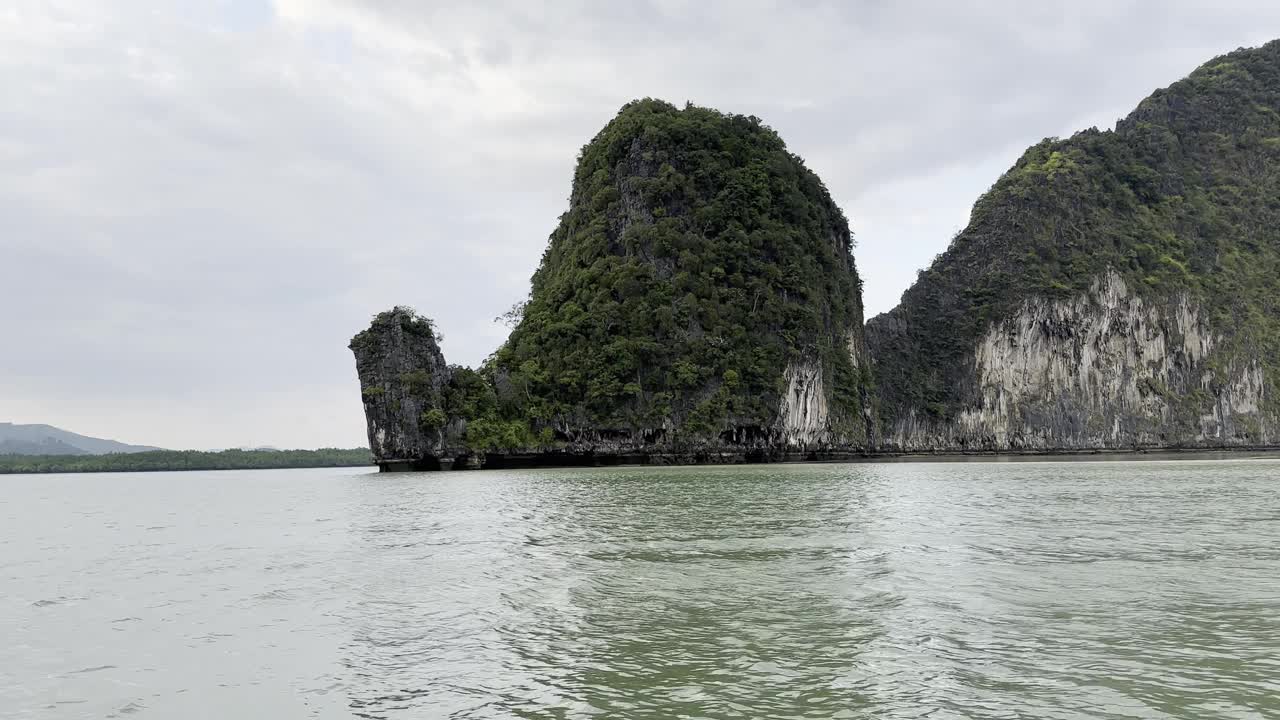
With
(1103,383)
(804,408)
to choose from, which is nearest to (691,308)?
(804,408)

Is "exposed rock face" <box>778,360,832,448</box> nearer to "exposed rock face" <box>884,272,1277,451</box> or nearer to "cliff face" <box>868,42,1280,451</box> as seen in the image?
"cliff face" <box>868,42,1280,451</box>

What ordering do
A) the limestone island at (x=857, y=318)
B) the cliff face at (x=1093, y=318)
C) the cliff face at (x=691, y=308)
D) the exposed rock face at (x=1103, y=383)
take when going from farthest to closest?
1. the cliff face at (x=1093, y=318)
2. the exposed rock face at (x=1103, y=383)
3. the cliff face at (x=691, y=308)
4. the limestone island at (x=857, y=318)

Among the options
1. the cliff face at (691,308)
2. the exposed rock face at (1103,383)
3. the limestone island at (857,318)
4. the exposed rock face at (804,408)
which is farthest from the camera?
the exposed rock face at (1103,383)

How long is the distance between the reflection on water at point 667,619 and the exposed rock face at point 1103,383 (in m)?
73.1

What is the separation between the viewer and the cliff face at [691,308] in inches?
2340

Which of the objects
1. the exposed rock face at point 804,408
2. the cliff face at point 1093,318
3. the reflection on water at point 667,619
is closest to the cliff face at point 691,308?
the exposed rock face at point 804,408

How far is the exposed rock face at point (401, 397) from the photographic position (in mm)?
55281

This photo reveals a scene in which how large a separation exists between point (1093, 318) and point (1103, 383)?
21.3 feet

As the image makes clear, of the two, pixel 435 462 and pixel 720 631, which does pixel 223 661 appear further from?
pixel 435 462

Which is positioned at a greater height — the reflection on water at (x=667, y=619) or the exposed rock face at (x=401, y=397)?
the exposed rock face at (x=401, y=397)

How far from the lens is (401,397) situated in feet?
181

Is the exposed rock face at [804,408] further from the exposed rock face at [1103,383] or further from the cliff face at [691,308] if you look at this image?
the exposed rock face at [1103,383]

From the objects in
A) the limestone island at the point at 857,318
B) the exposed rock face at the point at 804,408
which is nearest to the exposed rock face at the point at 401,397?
the limestone island at the point at 857,318

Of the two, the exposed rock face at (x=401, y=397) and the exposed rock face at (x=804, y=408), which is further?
the exposed rock face at (x=804, y=408)
